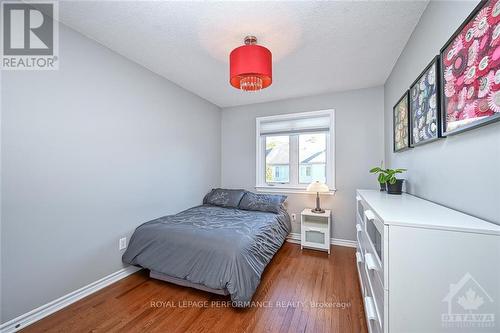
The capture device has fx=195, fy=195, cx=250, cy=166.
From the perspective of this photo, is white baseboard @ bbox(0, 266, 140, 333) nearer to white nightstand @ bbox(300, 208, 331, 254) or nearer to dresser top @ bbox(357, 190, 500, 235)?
white nightstand @ bbox(300, 208, 331, 254)

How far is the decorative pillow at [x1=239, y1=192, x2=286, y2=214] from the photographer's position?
302cm

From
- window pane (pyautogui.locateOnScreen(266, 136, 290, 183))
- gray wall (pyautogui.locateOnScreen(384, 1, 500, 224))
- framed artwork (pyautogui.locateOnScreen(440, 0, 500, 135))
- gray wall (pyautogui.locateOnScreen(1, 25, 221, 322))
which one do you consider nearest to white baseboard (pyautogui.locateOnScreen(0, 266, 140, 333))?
gray wall (pyautogui.locateOnScreen(1, 25, 221, 322))

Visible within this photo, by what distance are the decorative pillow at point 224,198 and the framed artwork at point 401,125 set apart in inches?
89.1

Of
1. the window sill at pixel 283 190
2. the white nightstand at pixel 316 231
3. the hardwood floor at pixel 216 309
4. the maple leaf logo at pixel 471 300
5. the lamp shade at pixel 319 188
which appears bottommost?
the hardwood floor at pixel 216 309

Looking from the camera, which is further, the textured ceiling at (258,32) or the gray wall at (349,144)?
the gray wall at (349,144)

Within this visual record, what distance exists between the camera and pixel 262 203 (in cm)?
309

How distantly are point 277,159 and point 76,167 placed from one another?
110 inches

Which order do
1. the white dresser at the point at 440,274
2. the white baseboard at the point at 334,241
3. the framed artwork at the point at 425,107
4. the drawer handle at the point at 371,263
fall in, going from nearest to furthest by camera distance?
1. the white dresser at the point at 440,274
2. the drawer handle at the point at 371,263
3. the framed artwork at the point at 425,107
4. the white baseboard at the point at 334,241

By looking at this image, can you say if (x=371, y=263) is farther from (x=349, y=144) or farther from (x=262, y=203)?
(x=349, y=144)

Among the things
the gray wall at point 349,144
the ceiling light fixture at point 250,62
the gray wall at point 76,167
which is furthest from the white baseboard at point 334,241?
the ceiling light fixture at point 250,62

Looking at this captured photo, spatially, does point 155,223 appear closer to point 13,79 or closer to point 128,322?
point 128,322

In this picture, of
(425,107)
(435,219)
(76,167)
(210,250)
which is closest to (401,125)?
(425,107)

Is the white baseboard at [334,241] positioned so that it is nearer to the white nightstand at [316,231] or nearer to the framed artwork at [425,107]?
the white nightstand at [316,231]

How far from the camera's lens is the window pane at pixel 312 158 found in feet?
10.8
